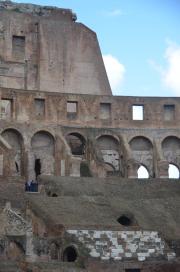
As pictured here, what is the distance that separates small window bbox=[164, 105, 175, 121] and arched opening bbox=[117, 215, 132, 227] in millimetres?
16903

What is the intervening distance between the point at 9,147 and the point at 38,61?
13150 mm

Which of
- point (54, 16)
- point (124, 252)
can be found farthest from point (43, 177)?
point (54, 16)

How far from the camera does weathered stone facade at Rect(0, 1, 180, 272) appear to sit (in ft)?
121

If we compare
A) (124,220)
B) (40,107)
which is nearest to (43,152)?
(40,107)

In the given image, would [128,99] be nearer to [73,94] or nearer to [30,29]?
[73,94]

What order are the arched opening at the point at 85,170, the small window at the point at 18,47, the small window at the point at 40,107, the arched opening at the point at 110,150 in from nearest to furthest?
the arched opening at the point at 85,170, the small window at the point at 40,107, the arched opening at the point at 110,150, the small window at the point at 18,47

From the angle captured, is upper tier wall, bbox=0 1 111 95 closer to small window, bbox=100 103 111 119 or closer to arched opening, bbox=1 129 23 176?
small window, bbox=100 103 111 119

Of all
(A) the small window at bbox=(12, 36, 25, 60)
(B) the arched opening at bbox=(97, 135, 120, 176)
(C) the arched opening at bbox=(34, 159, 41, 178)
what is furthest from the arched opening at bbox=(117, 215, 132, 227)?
(A) the small window at bbox=(12, 36, 25, 60)

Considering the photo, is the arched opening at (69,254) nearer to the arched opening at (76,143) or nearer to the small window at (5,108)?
the arched opening at (76,143)

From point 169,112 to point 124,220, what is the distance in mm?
17480

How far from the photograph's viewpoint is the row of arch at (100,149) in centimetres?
5362

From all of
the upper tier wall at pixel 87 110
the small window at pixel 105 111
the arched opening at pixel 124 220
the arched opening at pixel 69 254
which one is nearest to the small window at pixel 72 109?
the upper tier wall at pixel 87 110

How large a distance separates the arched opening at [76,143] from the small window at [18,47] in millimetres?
8674

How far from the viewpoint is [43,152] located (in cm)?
5444
